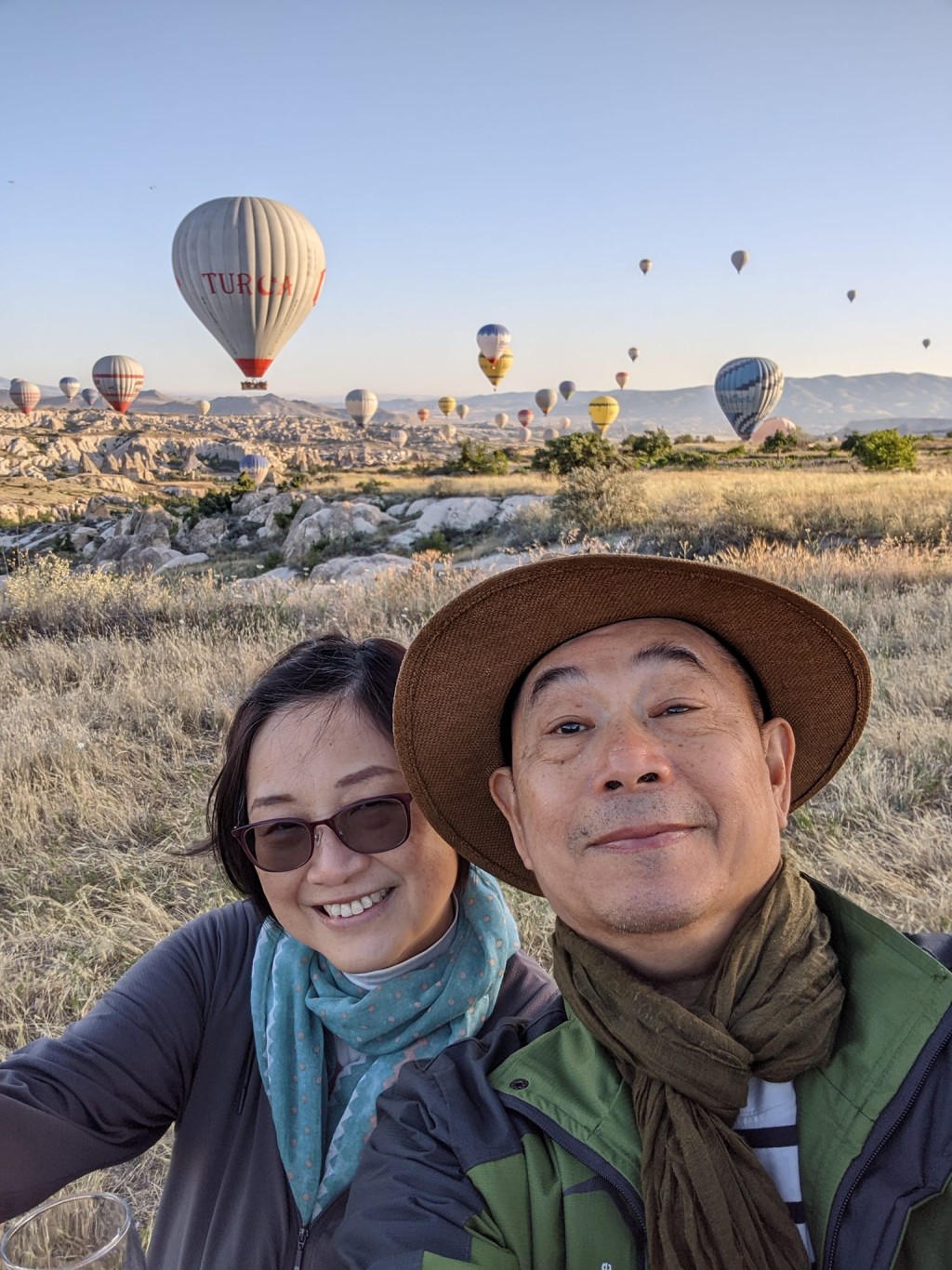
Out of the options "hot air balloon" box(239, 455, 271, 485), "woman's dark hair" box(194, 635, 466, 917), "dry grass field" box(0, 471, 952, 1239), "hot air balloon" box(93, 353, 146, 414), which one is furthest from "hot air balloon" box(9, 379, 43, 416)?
"woman's dark hair" box(194, 635, 466, 917)

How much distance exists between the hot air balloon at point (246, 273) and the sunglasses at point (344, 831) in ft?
110

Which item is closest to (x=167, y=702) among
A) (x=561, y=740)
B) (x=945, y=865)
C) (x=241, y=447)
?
(x=945, y=865)

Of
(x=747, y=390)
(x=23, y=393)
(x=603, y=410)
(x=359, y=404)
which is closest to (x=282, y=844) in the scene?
(x=747, y=390)

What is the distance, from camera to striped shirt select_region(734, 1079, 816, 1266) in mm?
1245

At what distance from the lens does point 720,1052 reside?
1.23m

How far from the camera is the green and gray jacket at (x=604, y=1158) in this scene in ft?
3.85

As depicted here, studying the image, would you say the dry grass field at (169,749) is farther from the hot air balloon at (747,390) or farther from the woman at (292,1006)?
the hot air balloon at (747,390)

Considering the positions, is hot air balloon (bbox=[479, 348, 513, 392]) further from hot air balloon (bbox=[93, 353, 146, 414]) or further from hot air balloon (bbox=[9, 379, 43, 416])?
hot air balloon (bbox=[9, 379, 43, 416])

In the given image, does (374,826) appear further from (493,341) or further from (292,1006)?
(493,341)

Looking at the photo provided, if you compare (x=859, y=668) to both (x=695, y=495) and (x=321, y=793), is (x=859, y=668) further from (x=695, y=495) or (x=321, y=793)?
(x=695, y=495)

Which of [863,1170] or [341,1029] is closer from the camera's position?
[863,1170]

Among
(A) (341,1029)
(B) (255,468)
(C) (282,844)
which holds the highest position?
(B) (255,468)

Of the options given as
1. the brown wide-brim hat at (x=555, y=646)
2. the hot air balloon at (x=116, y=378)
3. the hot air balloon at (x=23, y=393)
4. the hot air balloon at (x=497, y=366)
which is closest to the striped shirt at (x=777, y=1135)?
the brown wide-brim hat at (x=555, y=646)

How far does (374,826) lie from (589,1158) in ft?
2.22
